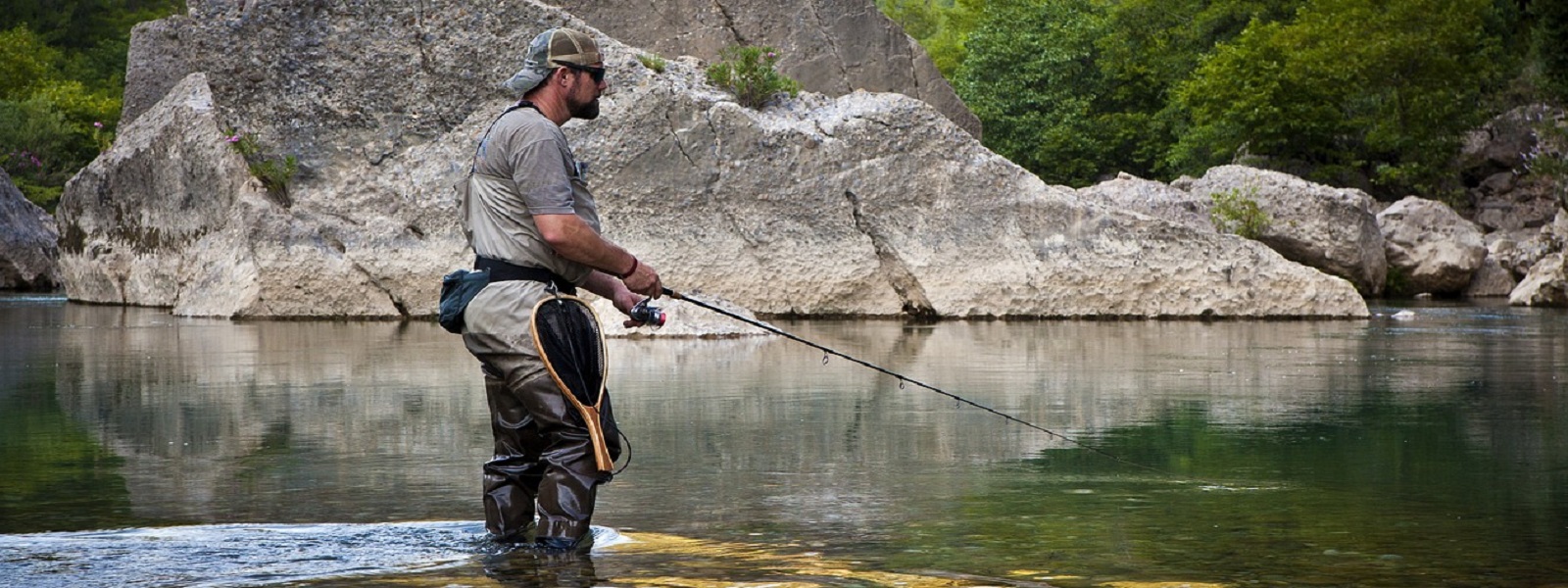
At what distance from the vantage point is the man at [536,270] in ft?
16.5

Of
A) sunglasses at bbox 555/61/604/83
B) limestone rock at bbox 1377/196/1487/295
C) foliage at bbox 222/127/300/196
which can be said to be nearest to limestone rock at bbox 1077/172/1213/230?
limestone rock at bbox 1377/196/1487/295

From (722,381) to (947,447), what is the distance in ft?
11.3

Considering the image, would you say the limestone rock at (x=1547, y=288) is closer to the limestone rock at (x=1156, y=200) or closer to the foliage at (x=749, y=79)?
the limestone rock at (x=1156, y=200)

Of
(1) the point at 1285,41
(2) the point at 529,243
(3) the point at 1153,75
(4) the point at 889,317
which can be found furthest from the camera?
(3) the point at 1153,75

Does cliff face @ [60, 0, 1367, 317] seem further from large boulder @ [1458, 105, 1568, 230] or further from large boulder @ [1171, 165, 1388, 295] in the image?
large boulder @ [1458, 105, 1568, 230]

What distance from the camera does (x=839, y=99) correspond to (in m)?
20.0

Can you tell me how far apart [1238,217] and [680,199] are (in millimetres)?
8713

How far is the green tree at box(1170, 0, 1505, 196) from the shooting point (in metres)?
37.1

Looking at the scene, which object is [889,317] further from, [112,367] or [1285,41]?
[1285,41]

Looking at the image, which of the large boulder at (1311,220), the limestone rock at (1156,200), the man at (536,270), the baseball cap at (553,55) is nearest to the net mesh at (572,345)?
the man at (536,270)

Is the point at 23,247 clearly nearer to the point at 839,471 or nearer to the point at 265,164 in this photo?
the point at 265,164

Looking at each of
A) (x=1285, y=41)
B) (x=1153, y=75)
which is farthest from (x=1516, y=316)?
(x=1153, y=75)

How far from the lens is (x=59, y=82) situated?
171ft

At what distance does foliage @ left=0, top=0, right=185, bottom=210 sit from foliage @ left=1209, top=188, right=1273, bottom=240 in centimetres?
1704
